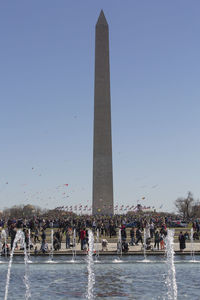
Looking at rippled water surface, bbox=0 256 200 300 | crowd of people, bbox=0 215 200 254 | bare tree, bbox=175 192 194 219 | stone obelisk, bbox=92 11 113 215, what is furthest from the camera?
bare tree, bbox=175 192 194 219

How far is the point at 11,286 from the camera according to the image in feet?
49.6

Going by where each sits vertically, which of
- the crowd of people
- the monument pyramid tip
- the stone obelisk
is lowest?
the crowd of people

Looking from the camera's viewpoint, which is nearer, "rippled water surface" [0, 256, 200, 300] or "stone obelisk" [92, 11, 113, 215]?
"rippled water surface" [0, 256, 200, 300]

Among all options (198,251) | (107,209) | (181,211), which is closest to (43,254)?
(198,251)

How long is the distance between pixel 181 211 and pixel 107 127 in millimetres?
83692

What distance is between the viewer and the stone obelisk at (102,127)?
177 feet

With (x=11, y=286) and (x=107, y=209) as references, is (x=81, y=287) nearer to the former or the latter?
(x=11, y=286)

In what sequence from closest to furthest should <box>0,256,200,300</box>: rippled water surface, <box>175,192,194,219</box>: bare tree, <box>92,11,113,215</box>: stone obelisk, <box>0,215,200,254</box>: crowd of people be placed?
<box>0,256,200,300</box>: rippled water surface, <box>0,215,200,254</box>: crowd of people, <box>92,11,113,215</box>: stone obelisk, <box>175,192,194,219</box>: bare tree

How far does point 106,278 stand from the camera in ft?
55.3

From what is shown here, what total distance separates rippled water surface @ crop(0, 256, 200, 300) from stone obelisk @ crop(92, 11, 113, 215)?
30.7 metres

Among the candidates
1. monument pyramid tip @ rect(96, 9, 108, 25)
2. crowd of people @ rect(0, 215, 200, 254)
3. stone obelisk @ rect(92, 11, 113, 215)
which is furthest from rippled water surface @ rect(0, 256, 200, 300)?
monument pyramid tip @ rect(96, 9, 108, 25)

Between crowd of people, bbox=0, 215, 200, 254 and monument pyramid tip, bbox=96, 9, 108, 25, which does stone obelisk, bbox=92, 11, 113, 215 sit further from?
crowd of people, bbox=0, 215, 200, 254

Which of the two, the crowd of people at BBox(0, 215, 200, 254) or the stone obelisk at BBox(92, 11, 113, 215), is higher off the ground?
the stone obelisk at BBox(92, 11, 113, 215)

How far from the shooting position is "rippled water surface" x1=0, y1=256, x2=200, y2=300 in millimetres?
13688
